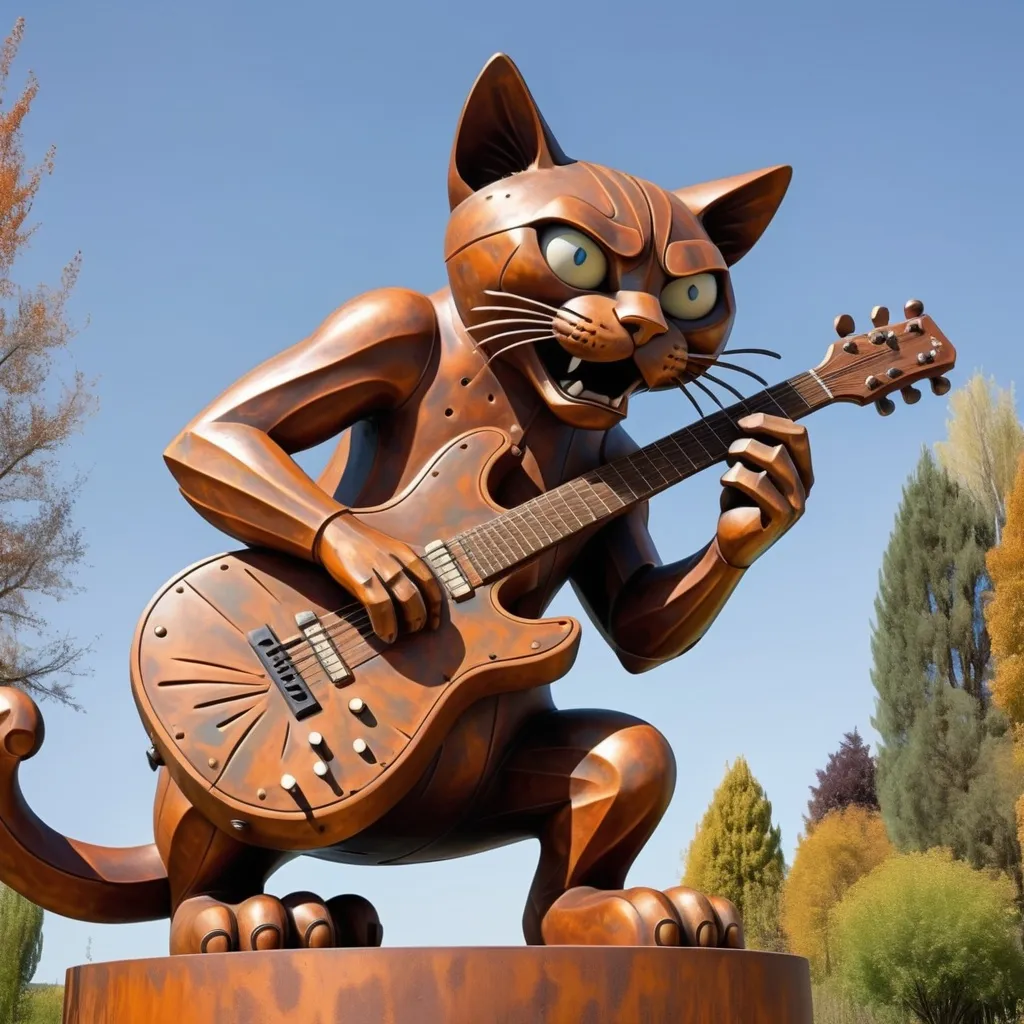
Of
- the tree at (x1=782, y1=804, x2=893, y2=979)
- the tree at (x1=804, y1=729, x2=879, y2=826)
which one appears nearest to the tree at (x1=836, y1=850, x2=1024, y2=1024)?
the tree at (x1=782, y1=804, x2=893, y2=979)

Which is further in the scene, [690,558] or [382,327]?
[690,558]

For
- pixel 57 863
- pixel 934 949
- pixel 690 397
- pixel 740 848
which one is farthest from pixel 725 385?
pixel 740 848

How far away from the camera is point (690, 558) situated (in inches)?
135

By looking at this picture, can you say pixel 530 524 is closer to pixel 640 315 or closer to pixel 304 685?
pixel 640 315

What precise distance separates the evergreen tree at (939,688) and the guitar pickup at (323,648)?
736 inches

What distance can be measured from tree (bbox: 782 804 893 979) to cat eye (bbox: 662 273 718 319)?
18527mm

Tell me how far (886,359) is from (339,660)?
1.68m

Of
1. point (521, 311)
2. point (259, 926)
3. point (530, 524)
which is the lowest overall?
point (259, 926)

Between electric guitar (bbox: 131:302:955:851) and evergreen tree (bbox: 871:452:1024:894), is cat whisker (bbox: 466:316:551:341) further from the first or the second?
evergreen tree (bbox: 871:452:1024:894)

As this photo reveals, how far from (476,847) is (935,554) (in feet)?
67.4

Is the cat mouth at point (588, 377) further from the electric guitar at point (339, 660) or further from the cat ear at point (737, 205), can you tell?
the cat ear at point (737, 205)

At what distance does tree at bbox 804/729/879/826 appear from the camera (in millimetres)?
29375

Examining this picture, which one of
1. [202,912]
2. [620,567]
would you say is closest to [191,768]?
[202,912]

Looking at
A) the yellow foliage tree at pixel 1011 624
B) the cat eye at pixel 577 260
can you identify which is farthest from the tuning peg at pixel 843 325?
the yellow foliage tree at pixel 1011 624
